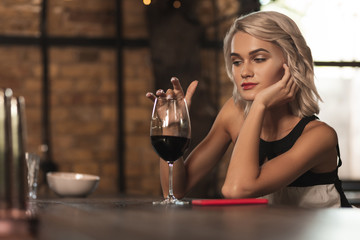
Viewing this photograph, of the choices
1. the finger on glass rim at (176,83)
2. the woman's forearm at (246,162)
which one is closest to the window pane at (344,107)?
the woman's forearm at (246,162)

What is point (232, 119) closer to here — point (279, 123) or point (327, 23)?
point (279, 123)

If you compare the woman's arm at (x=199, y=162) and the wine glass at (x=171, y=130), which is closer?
the wine glass at (x=171, y=130)

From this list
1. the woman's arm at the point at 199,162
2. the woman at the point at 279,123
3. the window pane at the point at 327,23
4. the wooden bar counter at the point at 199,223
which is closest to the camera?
the wooden bar counter at the point at 199,223

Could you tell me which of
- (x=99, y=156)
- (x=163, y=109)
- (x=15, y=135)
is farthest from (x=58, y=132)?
(x=15, y=135)

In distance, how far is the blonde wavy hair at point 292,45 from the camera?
2.20 m

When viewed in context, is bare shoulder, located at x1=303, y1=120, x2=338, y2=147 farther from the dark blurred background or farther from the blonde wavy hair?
the dark blurred background

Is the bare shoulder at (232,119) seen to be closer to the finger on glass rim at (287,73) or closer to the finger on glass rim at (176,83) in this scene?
the finger on glass rim at (287,73)

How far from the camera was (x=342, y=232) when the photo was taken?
2.84 ft

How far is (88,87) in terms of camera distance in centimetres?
491

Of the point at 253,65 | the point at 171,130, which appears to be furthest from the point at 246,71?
the point at 171,130

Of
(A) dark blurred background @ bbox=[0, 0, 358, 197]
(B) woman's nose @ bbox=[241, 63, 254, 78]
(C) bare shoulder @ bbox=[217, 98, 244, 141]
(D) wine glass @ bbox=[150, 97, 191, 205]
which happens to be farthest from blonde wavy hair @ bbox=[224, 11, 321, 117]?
(A) dark blurred background @ bbox=[0, 0, 358, 197]

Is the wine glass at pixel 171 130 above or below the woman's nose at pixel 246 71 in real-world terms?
below

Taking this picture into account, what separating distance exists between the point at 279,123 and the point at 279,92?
26 centimetres

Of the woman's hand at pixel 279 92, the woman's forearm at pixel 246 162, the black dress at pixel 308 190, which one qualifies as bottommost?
the black dress at pixel 308 190
